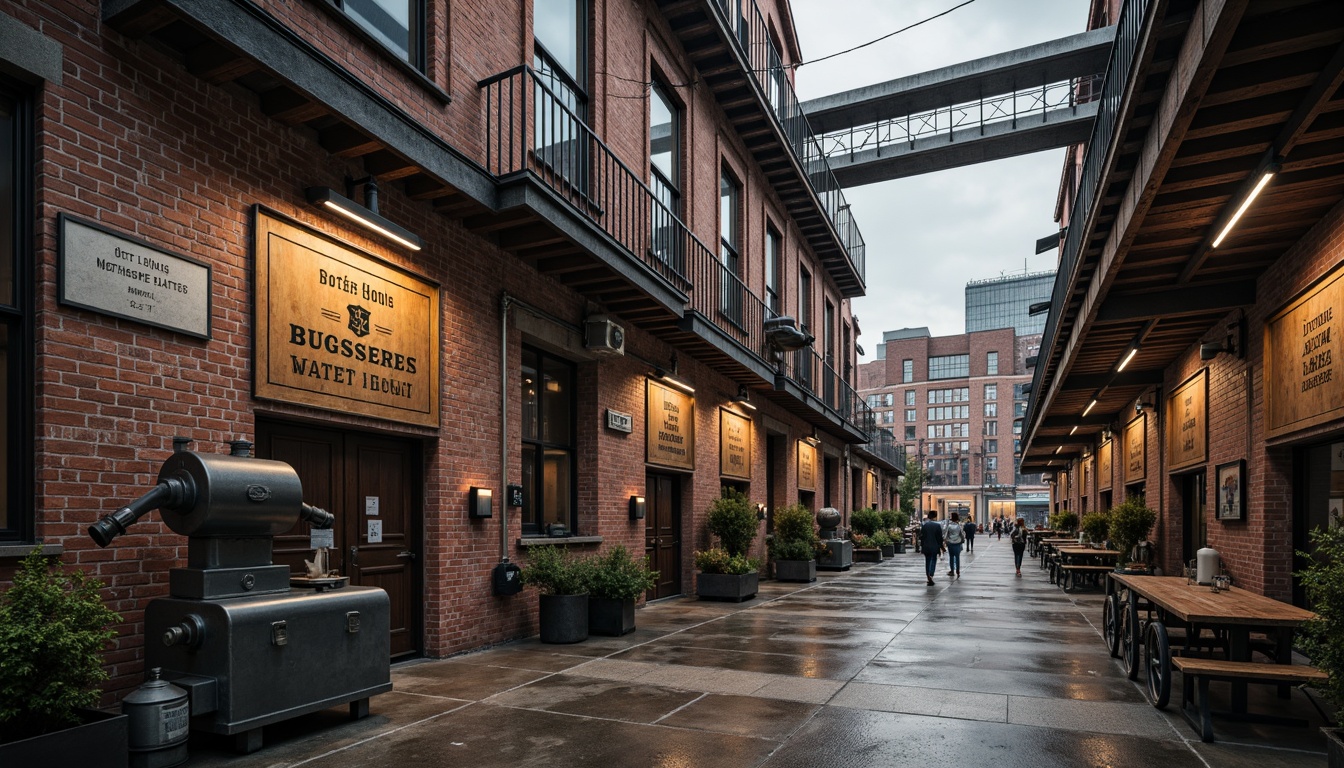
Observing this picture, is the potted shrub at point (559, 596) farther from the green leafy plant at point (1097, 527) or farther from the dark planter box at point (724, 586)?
the green leafy plant at point (1097, 527)

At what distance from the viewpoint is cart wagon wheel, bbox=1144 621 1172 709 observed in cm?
646

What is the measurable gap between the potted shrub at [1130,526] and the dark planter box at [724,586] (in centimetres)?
696

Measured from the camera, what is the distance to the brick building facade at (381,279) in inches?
201

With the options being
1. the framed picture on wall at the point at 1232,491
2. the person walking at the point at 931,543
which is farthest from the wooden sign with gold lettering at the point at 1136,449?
Answer: the framed picture on wall at the point at 1232,491

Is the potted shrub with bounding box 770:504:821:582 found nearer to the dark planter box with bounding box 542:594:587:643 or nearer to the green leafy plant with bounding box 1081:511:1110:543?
the green leafy plant with bounding box 1081:511:1110:543

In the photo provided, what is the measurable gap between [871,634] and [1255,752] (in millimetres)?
5227

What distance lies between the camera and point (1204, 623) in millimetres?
6250

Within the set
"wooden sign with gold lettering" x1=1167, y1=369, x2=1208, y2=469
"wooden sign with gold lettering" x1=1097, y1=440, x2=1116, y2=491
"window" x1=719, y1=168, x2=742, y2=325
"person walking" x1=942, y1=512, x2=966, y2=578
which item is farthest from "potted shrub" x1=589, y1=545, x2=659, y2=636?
"wooden sign with gold lettering" x1=1097, y1=440, x2=1116, y2=491

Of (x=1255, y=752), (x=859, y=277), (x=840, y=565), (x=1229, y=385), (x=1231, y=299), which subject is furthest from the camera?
(x=859, y=277)

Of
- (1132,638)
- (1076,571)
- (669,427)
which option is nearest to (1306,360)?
(1132,638)

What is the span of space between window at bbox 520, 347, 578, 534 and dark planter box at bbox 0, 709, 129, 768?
248 inches

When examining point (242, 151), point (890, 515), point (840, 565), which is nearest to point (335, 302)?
point (242, 151)

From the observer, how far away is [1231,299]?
33.5 feet

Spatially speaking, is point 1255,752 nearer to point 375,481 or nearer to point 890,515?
point 375,481
